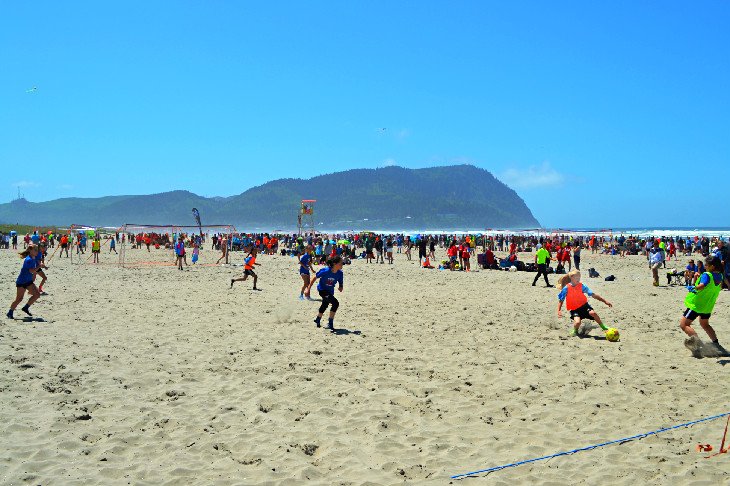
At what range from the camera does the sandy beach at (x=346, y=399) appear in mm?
4684

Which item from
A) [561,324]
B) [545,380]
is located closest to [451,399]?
[545,380]

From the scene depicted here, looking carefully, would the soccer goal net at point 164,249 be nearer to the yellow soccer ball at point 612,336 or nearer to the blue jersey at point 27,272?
the blue jersey at point 27,272

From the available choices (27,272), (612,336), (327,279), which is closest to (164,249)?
Answer: (27,272)

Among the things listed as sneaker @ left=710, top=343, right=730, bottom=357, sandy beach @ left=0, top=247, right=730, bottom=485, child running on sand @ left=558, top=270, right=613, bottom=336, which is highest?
child running on sand @ left=558, top=270, right=613, bottom=336

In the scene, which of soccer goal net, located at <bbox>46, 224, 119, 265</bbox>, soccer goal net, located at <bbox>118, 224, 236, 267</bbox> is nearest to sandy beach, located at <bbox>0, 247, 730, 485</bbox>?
soccer goal net, located at <bbox>118, 224, 236, 267</bbox>

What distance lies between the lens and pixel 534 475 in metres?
4.59

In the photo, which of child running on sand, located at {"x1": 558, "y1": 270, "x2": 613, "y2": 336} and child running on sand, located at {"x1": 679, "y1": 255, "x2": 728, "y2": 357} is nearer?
child running on sand, located at {"x1": 679, "y1": 255, "x2": 728, "y2": 357}

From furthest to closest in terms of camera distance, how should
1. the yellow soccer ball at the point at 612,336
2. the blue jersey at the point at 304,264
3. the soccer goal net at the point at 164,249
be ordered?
the soccer goal net at the point at 164,249, the blue jersey at the point at 304,264, the yellow soccer ball at the point at 612,336

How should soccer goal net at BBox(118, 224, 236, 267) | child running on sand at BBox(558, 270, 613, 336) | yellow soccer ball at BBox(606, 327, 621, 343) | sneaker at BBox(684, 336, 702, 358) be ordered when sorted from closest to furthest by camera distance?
sneaker at BBox(684, 336, 702, 358) < yellow soccer ball at BBox(606, 327, 621, 343) < child running on sand at BBox(558, 270, 613, 336) < soccer goal net at BBox(118, 224, 236, 267)

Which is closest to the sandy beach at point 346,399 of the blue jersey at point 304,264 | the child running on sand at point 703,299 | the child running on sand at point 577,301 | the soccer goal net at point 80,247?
the child running on sand at point 703,299

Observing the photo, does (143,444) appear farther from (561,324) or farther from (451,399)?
(561,324)

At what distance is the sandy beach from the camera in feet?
15.4

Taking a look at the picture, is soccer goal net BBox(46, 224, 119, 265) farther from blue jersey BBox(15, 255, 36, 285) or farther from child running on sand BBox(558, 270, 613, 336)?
child running on sand BBox(558, 270, 613, 336)

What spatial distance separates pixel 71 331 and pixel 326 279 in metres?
4.51
